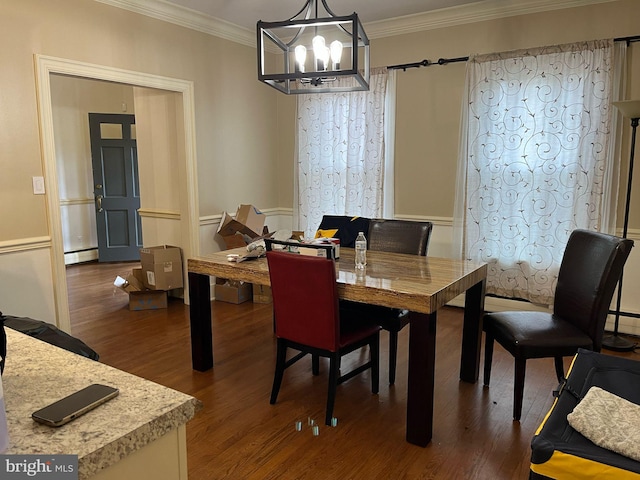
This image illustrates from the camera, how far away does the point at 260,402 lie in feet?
9.02

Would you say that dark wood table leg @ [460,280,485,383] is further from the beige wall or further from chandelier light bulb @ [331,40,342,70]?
the beige wall

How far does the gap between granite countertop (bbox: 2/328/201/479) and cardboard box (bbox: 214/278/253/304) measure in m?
3.53

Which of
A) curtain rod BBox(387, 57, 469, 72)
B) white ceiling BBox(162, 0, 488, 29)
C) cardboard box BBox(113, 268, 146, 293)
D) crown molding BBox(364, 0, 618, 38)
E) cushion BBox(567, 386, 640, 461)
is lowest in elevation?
cardboard box BBox(113, 268, 146, 293)

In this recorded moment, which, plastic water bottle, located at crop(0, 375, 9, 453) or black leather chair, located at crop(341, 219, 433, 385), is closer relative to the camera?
plastic water bottle, located at crop(0, 375, 9, 453)

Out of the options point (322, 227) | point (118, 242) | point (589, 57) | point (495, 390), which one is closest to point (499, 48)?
point (589, 57)

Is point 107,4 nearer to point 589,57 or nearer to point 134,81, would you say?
point 134,81

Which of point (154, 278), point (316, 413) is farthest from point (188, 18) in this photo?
point (316, 413)

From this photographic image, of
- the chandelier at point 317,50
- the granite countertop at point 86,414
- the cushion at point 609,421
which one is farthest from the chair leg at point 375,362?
the granite countertop at point 86,414

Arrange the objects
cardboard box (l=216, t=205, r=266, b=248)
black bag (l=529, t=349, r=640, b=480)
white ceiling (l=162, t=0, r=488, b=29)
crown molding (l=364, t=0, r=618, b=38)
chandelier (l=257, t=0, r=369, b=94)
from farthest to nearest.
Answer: cardboard box (l=216, t=205, r=266, b=248), white ceiling (l=162, t=0, r=488, b=29), crown molding (l=364, t=0, r=618, b=38), chandelier (l=257, t=0, r=369, b=94), black bag (l=529, t=349, r=640, b=480)

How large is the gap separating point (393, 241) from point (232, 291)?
76.0 inches

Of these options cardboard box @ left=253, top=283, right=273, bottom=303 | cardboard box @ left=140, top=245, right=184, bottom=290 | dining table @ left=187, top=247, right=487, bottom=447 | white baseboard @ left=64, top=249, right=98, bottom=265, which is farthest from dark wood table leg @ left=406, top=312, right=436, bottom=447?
white baseboard @ left=64, top=249, right=98, bottom=265

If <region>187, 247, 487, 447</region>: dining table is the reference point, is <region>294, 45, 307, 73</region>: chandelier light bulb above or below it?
above

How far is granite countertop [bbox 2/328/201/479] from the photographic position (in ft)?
2.56

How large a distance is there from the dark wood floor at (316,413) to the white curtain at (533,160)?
83 centimetres
